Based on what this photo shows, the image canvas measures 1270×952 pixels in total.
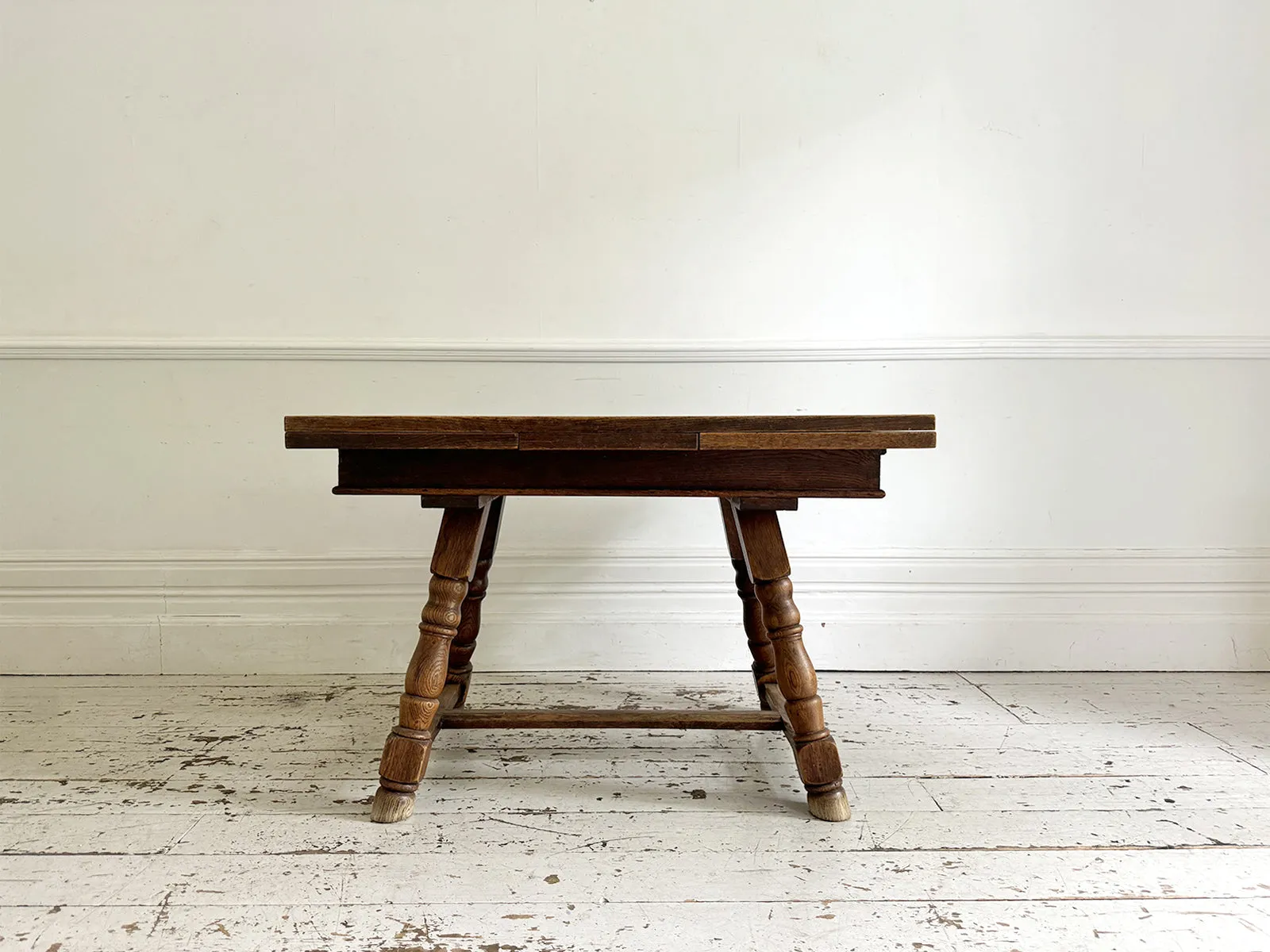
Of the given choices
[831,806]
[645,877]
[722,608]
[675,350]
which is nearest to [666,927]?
[645,877]

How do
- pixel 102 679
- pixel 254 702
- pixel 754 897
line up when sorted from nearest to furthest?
pixel 754 897 < pixel 254 702 < pixel 102 679

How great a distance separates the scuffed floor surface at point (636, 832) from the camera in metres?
1.04

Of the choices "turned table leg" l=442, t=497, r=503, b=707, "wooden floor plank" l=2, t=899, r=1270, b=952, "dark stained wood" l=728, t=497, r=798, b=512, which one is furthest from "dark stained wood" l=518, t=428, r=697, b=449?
"wooden floor plank" l=2, t=899, r=1270, b=952

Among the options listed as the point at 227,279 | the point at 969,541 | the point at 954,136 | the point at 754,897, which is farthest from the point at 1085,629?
the point at 227,279

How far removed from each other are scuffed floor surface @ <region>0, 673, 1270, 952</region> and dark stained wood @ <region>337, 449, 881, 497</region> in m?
0.49

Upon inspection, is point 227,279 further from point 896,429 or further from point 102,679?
point 896,429

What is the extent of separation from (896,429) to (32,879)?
49.8 inches

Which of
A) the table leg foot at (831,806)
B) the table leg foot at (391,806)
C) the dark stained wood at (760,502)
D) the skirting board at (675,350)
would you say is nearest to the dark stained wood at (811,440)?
the dark stained wood at (760,502)

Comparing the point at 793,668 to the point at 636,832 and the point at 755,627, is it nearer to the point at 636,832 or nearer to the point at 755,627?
the point at 636,832

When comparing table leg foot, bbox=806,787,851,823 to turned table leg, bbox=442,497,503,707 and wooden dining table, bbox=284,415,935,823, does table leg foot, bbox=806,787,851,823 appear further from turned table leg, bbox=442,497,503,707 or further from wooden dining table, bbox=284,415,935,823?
turned table leg, bbox=442,497,503,707

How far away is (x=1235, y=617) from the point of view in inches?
89.5

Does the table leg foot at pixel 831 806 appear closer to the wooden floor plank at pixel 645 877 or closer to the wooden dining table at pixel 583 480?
the wooden dining table at pixel 583 480

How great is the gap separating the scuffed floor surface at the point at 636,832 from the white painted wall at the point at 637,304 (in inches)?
12.7

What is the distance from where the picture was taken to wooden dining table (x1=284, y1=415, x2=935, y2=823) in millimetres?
1298
